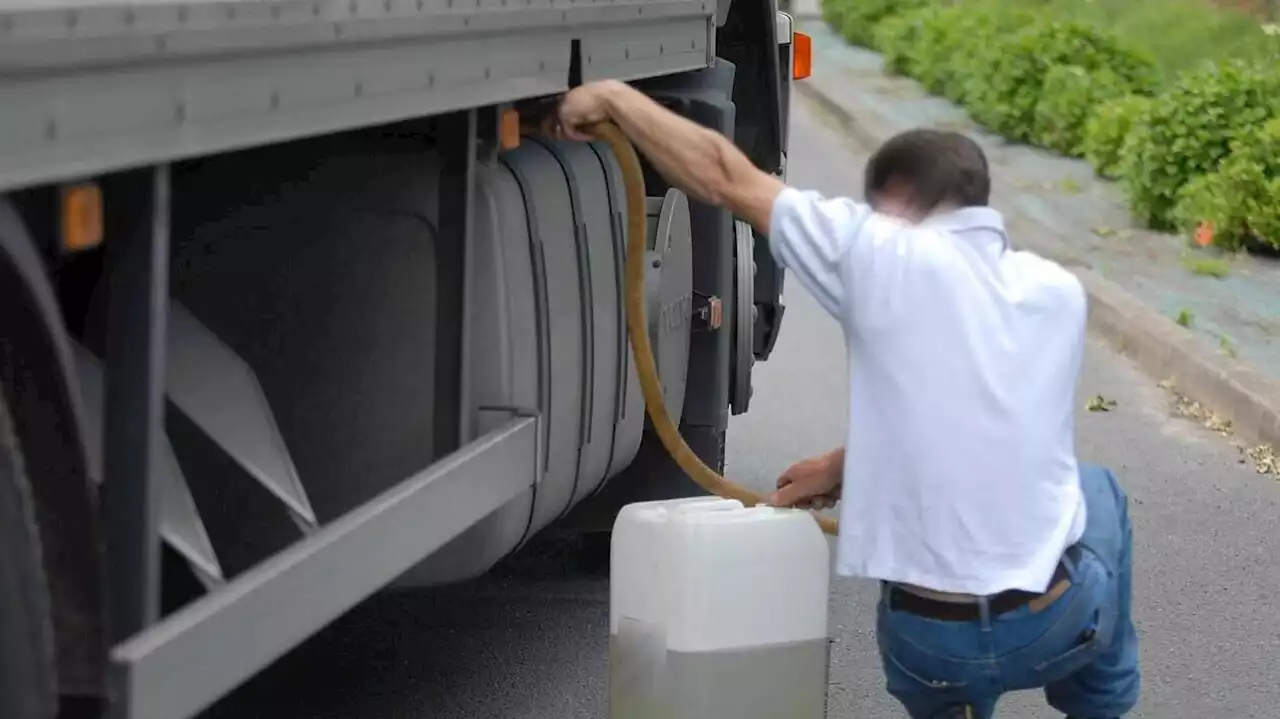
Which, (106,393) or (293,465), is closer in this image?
(106,393)

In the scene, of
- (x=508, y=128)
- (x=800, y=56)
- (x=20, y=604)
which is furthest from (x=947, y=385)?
(x=800, y=56)

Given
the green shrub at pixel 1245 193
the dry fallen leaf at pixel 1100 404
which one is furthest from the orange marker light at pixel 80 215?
the green shrub at pixel 1245 193

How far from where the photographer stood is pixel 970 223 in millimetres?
3535

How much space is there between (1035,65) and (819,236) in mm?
15671

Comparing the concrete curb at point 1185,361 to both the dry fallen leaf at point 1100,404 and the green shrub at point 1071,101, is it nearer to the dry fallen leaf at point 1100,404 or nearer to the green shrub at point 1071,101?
the dry fallen leaf at point 1100,404

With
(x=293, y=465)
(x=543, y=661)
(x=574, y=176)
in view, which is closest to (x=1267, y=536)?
(x=543, y=661)

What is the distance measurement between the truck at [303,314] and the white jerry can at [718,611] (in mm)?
355

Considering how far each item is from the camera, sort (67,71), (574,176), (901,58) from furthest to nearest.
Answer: (901,58)
(574,176)
(67,71)

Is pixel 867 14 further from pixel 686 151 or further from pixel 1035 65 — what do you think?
pixel 686 151

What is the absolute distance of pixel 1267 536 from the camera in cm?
724

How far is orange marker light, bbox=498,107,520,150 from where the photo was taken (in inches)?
164

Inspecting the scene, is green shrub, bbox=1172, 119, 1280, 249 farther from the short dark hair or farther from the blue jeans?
the short dark hair

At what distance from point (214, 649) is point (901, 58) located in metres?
23.0

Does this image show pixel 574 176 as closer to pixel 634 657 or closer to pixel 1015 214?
pixel 634 657
